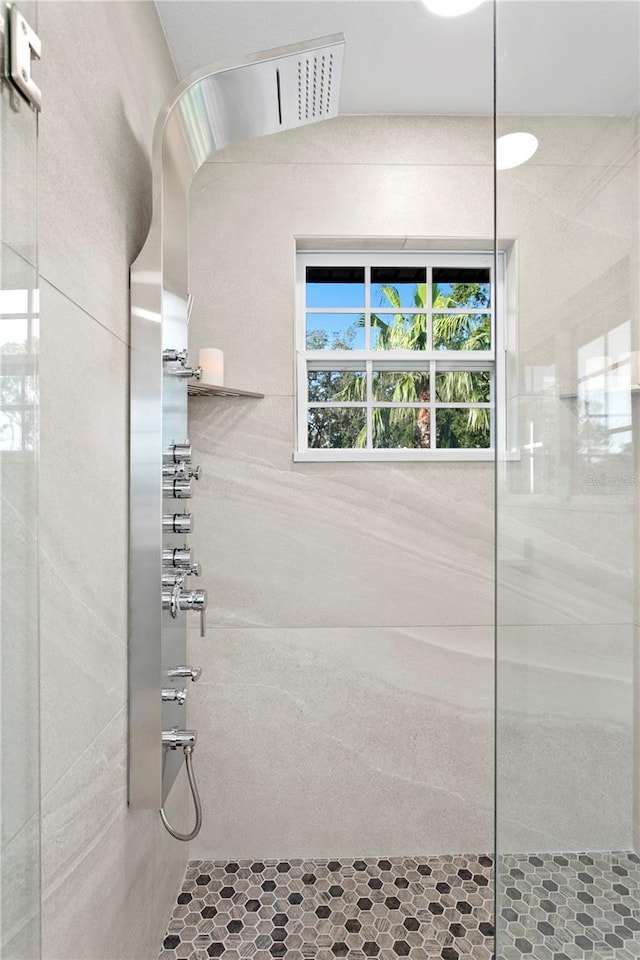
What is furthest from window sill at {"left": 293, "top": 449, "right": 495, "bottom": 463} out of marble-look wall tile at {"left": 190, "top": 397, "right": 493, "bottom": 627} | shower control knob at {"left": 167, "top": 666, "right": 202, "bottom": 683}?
shower control knob at {"left": 167, "top": 666, "right": 202, "bottom": 683}

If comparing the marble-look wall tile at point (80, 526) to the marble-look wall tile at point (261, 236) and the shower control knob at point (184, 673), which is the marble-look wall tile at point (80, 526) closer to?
the shower control knob at point (184, 673)

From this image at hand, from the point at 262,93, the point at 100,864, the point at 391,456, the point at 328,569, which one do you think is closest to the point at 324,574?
the point at 328,569

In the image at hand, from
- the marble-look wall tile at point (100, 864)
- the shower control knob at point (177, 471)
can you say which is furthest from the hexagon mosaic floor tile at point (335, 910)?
the shower control knob at point (177, 471)

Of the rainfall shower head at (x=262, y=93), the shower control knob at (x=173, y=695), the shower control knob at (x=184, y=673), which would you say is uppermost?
the rainfall shower head at (x=262, y=93)

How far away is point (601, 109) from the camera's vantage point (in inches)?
23.2

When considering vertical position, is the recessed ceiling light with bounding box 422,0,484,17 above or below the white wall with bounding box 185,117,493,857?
above

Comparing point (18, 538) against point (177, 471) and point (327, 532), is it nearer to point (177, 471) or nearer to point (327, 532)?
point (177, 471)

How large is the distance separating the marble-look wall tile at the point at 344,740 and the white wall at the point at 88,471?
568mm

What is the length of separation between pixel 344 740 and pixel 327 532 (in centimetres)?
71

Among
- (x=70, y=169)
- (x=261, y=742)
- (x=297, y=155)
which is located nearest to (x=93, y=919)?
(x=261, y=742)

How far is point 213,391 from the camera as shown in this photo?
2051 millimetres

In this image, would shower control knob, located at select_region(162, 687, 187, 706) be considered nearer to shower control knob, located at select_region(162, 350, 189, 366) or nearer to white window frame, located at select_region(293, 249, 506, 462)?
shower control knob, located at select_region(162, 350, 189, 366)

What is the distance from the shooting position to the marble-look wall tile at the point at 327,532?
A: 221cm

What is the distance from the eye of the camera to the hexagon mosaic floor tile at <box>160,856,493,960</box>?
1.74m
